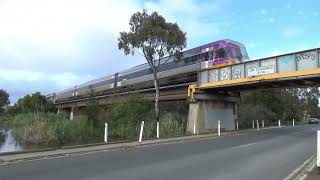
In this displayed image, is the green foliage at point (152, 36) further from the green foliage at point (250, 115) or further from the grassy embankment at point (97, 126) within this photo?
the green foliage at point (250, 115)

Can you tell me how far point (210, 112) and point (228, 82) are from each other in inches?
228

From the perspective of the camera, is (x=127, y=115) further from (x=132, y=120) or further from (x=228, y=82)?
(x=228, y=82)

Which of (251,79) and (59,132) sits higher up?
(251,79)

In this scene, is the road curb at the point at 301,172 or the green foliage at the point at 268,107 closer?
the road curb at the point at 301,172

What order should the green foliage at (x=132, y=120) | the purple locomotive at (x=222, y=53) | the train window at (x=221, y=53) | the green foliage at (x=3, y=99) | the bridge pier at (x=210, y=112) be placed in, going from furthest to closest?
the green foliage at (x=3, y=99) → the bridge pier at (x=210, y=112) → the train window at (x=221, y=53) → the purple locomotive at (x=222, y=53) → the green foliage at (x=132, y=120)


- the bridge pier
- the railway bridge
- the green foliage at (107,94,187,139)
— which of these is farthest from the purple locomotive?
the green foliage at (107,94,187,139)

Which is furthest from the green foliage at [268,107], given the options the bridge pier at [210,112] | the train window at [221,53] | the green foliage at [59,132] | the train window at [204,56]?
the green foliage at [59,132]

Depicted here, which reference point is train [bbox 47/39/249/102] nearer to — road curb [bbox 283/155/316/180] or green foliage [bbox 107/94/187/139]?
green foliage [bbox 107/94/187/139]

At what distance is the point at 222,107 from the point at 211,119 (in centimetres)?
287

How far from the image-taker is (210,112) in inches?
1754

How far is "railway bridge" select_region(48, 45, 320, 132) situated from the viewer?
33375 millimetres

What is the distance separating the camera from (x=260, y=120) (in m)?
63.5

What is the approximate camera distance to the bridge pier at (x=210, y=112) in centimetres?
4256

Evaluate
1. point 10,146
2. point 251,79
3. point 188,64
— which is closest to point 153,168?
point 10,146
